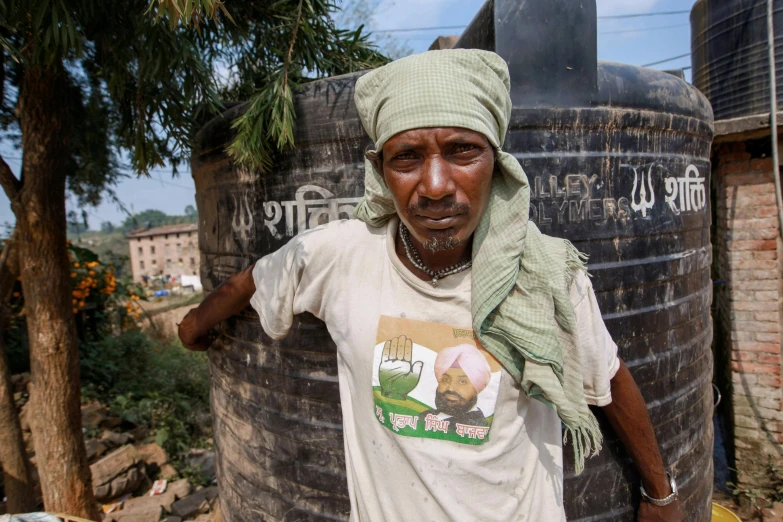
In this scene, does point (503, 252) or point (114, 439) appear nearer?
point (503, 252)

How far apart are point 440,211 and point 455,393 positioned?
41 centimetres

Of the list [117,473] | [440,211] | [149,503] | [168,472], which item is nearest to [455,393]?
[440,211]

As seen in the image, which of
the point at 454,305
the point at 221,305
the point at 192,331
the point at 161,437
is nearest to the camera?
the point at 454,305

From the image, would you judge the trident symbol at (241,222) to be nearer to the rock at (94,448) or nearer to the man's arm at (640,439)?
the man's arm at (640,439)

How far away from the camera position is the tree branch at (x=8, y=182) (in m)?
2.37

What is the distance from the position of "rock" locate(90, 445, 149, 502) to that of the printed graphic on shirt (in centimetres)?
372

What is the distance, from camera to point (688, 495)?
190 cm

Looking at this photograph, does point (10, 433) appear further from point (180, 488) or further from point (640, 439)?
point (640, 439)

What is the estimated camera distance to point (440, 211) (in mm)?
1157

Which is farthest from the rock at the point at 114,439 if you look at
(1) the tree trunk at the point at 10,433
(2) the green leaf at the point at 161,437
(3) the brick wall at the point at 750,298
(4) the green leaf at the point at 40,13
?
(3) the brick wall at the point at 750,298

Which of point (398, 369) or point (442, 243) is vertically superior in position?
point (442, 243)

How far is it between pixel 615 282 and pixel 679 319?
37 cm

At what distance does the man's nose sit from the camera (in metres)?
1.13

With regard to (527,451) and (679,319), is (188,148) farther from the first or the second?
(679,319)
